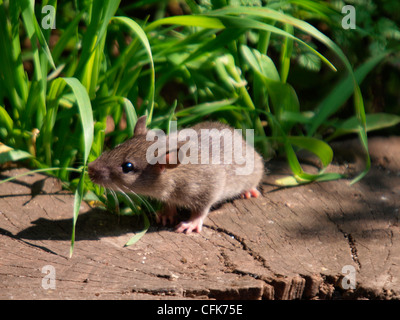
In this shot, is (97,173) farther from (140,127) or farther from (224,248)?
(224,248)

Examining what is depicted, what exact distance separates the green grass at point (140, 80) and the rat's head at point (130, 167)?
0.13 metres

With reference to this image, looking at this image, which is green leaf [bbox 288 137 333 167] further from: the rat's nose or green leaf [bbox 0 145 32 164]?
green leaf [bbox 0 145 32 164]

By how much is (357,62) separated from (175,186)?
249cm

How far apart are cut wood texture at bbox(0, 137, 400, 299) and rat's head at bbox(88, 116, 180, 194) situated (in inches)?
9.8

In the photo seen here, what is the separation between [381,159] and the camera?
448cm

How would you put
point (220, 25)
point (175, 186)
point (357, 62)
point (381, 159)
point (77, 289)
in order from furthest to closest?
point (357, 62) < point (381, 159) < point (175, 186) < point (220, 25) < point (77, 289)

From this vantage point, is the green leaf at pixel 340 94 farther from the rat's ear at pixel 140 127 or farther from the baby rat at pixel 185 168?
the rat's ear at pixel 140 127

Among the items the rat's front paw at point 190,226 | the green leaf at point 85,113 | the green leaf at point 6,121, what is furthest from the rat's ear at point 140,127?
the green leaf at point 6,121

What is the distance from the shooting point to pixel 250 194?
4.08 meters

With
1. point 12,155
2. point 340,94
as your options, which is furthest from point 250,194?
point 12,155

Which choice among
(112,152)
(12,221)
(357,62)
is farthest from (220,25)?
(357,62)

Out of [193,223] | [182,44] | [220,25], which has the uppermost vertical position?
[220,25]

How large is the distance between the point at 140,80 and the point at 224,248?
1730 mm

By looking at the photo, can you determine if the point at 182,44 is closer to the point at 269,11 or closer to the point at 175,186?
the point at 269,11
